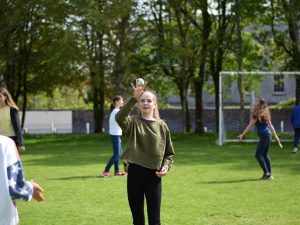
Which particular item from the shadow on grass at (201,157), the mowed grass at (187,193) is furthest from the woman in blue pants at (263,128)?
the shadow on grass at (201,157)

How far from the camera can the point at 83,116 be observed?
49.4 m

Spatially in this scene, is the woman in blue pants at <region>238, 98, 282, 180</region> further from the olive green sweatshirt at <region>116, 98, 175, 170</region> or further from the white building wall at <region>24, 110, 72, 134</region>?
the white building wall at <region>24, 110, 72, 134</region>

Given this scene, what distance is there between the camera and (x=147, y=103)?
6.48 m

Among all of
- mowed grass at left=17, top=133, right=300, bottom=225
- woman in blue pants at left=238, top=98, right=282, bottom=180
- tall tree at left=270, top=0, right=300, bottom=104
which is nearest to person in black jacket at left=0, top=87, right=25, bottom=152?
mowed grass at left=17, top=133, right=300, bottom=225

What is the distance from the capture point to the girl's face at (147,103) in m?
6.44

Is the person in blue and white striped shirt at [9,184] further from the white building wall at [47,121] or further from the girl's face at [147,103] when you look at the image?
the white building wall at [47,121]

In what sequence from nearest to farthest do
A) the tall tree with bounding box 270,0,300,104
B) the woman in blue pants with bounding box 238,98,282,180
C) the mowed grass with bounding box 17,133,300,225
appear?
the mowed grass with bounding box 17,133,300,225 → the woman in blue pants with bounding box 238,98,282,180 → the tall tree with bounding box 270,0,300,104

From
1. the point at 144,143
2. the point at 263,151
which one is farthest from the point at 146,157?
the point at 263,151

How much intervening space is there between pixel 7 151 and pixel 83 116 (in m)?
45.7

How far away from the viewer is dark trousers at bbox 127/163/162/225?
254 inches

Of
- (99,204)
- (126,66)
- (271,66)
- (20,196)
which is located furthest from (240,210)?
(271,66)

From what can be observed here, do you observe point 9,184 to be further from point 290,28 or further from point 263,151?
point 290,28

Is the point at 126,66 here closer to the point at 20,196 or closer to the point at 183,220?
the point at 183,220

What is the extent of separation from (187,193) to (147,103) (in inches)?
208
